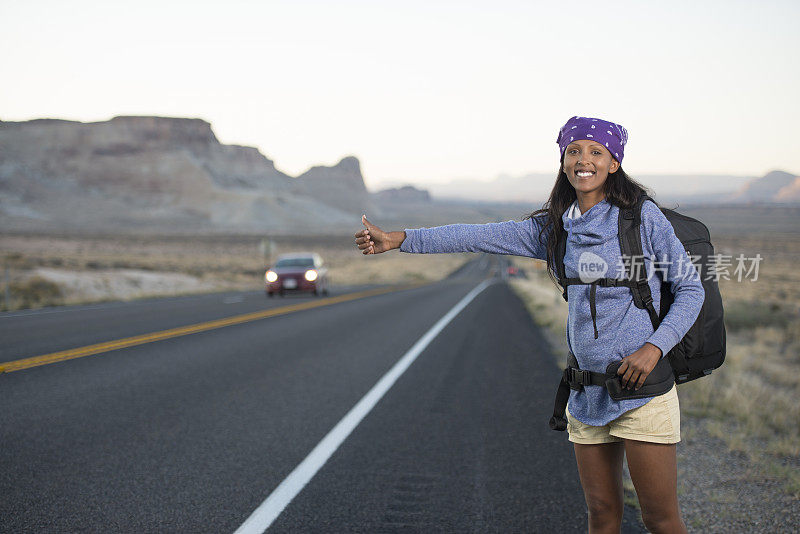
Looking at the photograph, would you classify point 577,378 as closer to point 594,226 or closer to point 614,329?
point 614,329

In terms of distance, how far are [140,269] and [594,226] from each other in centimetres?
4021

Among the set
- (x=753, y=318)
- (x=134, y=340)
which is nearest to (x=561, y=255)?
(x=134, y=340)

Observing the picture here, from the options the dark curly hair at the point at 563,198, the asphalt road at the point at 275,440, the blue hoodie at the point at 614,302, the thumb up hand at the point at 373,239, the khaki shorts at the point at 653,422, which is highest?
the dark curly hair at the point at 563,198

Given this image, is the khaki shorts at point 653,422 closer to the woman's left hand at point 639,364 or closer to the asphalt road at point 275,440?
the woman's left hand at point 639,364

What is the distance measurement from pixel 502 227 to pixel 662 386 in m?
0.92

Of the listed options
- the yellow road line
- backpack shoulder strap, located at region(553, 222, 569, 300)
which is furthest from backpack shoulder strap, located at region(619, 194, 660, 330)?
the yellow road line

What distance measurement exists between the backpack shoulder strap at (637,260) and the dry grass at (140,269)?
20078 millimetres

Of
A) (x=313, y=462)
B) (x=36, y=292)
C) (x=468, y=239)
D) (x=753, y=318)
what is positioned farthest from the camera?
(x=36, y=292)

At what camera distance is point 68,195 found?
129 metres

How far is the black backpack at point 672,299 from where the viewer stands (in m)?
2.37

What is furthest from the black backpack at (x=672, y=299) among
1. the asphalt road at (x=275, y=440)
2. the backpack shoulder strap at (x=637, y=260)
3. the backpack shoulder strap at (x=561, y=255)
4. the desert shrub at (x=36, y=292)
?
the desert shrub at (x=36, y=292)

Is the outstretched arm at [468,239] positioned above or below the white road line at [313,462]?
above

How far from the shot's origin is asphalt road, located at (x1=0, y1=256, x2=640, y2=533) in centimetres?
389

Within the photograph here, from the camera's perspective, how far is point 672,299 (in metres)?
2.45
